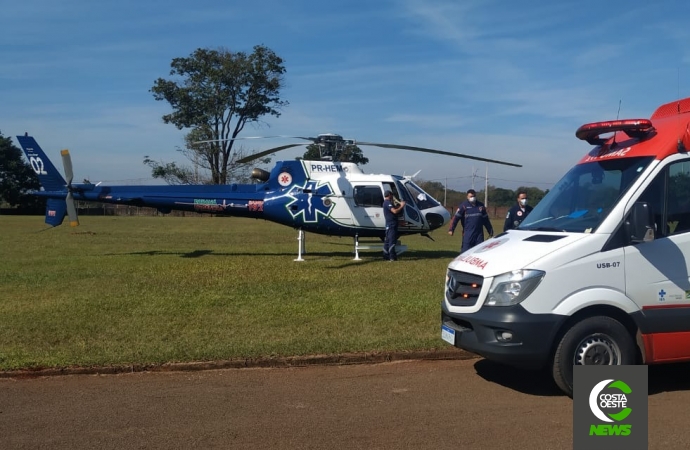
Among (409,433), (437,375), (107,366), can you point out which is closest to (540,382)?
(437,375)

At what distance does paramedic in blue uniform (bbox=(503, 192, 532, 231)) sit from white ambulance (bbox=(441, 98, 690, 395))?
7538mm

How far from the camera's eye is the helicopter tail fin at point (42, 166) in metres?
19.0

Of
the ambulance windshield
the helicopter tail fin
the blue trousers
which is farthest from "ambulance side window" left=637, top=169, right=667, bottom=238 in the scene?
the helicopter tail fin

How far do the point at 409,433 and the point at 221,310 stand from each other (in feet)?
18.0

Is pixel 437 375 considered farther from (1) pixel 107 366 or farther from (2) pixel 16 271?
(2) pixel 16 271

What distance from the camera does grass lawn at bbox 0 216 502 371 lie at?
7816 millimetres

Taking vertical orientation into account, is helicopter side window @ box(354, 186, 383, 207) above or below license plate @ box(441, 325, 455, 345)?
above

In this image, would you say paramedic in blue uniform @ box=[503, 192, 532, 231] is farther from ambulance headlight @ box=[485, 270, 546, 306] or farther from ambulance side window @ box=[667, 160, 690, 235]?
ambulance headlight @ box=[485, 270, 546, 306]

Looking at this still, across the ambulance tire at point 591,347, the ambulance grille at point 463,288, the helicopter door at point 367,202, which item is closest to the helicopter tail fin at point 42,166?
the helicopter door at point 367,202

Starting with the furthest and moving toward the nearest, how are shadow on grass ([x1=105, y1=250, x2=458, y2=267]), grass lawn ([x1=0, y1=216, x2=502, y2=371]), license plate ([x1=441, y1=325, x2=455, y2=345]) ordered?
shadow on grass ([x1=105, y1=250, x2=458, y2=267]) < grass lawn ([x1=0, y1=216, x2=502, y2=371]) < license plate ([x1=441, y1=325, x2=455, y2=345])

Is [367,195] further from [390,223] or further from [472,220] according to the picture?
[472,220]

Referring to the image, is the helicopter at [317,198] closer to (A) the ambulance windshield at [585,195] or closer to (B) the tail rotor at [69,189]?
(B) the tail rotor at [69,189]

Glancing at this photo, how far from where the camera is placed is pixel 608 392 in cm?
441

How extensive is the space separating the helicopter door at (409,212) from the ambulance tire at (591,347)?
12.2 m
